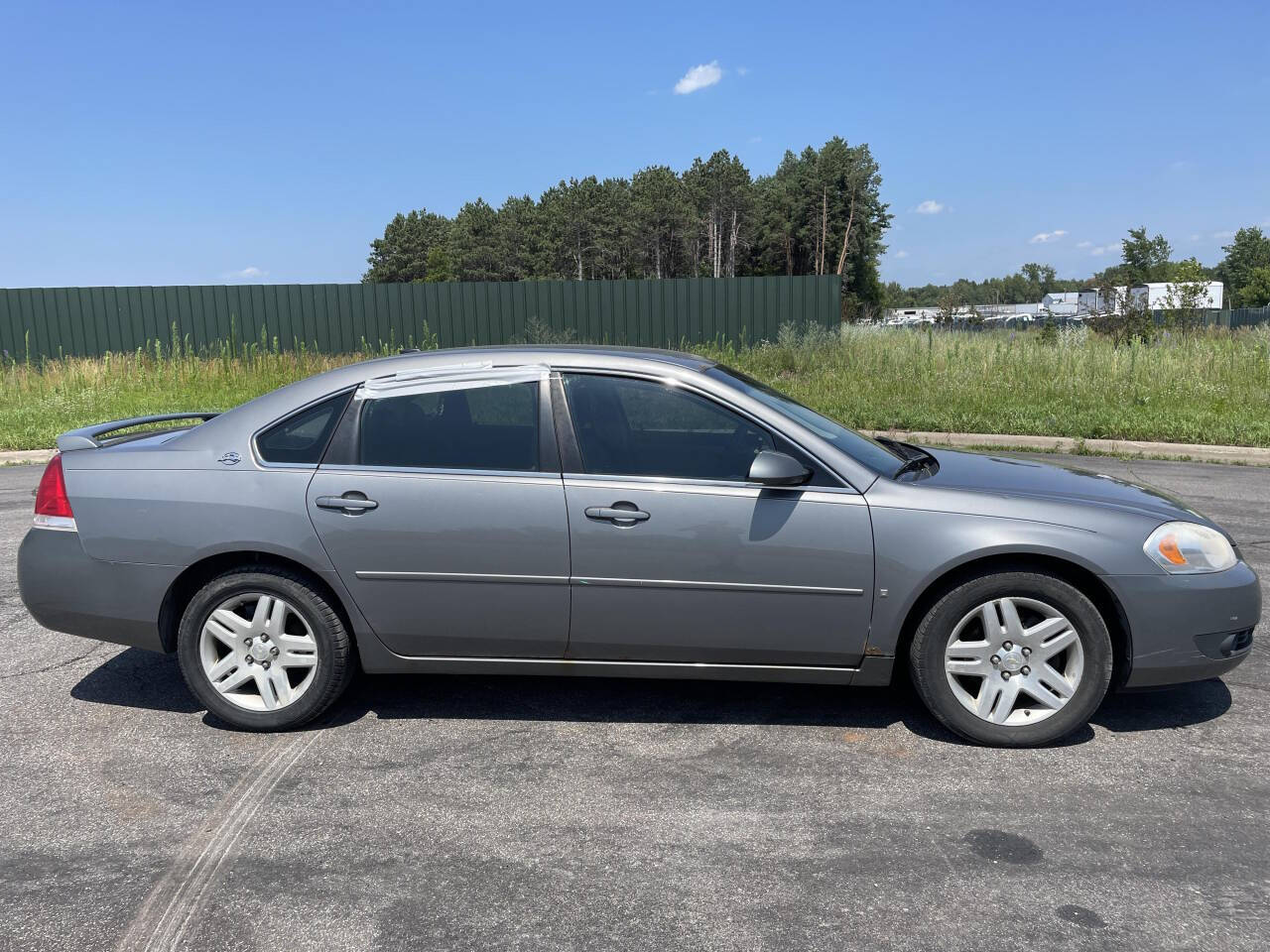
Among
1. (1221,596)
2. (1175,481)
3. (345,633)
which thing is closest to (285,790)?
(345,633)

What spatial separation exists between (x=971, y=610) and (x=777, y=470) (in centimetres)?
94

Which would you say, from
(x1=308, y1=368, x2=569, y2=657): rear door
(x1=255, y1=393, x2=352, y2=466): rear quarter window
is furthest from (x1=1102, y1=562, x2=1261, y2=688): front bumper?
(x1=255, y1=393, x2=352, y2=466): rear quarter window

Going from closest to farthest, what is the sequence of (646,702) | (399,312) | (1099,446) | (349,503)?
(349,503)
(646,702)
(1099,446)
(399,312)

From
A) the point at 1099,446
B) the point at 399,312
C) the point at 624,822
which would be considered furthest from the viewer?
the point at 399,312

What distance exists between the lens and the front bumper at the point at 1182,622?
12.7 feet

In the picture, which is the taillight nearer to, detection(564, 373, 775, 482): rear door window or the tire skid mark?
the tire skid mark

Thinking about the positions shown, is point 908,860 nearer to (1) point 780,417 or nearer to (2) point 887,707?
(2) point 887,707

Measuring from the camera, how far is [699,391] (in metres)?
4.20

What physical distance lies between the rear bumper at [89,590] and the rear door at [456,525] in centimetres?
83

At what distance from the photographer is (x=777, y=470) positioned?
386 cm

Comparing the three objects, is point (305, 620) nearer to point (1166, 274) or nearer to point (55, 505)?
point (55, 505)

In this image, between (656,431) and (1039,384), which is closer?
(656,431)

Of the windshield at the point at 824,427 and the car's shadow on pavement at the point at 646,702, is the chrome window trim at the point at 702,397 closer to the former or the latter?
the windshield at the point at 824,427

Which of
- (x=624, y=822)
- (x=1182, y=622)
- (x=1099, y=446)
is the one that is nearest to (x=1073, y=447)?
(x=1099, y=446)
